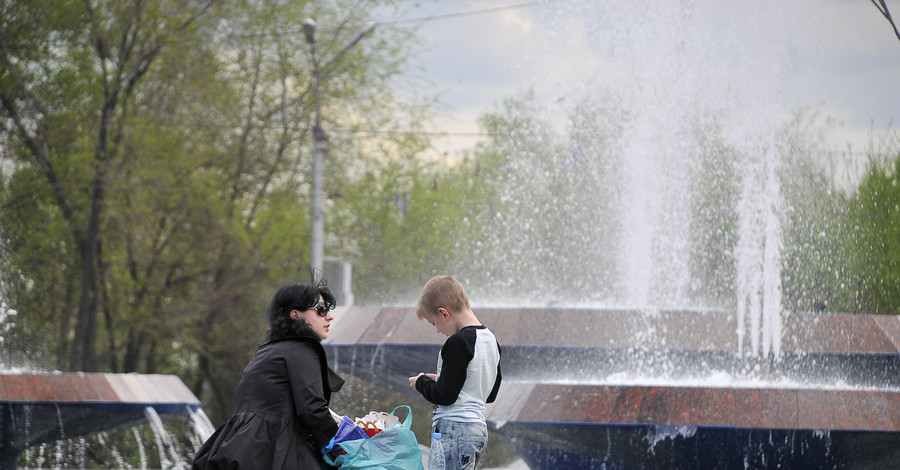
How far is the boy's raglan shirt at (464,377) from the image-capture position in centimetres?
347

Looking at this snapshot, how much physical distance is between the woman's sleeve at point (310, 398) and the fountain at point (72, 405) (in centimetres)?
489

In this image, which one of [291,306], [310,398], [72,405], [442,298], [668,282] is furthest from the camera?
[668,282]

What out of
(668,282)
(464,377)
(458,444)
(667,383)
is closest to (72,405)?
(667,383)

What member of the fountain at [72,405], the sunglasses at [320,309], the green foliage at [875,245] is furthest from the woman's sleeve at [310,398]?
the green foliage at [875,245]

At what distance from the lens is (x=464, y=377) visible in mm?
3473

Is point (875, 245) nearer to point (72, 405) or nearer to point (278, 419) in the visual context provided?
point (72, 405)

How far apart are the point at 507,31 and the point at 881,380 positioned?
14.1m

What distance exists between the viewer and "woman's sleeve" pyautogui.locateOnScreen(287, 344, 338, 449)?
3256 mm

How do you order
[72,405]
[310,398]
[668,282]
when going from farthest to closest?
[668,282] < [72,405] < [310,398]

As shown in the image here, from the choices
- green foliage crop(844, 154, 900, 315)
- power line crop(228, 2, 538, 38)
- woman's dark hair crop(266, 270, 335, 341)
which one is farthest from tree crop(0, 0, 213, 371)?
woman's dark hair crop(266, 270, 335, 341)

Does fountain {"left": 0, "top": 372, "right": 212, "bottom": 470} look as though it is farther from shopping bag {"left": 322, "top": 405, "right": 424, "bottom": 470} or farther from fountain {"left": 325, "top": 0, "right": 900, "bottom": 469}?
shopping bag {"left": 322, "top": 405, "right": 424, "bottom": 470}

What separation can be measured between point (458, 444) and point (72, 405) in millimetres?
4997

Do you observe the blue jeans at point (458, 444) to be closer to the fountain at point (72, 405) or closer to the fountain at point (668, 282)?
the fountain at point (668, 282)

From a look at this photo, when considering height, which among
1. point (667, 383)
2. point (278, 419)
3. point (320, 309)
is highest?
point (320, 309)
